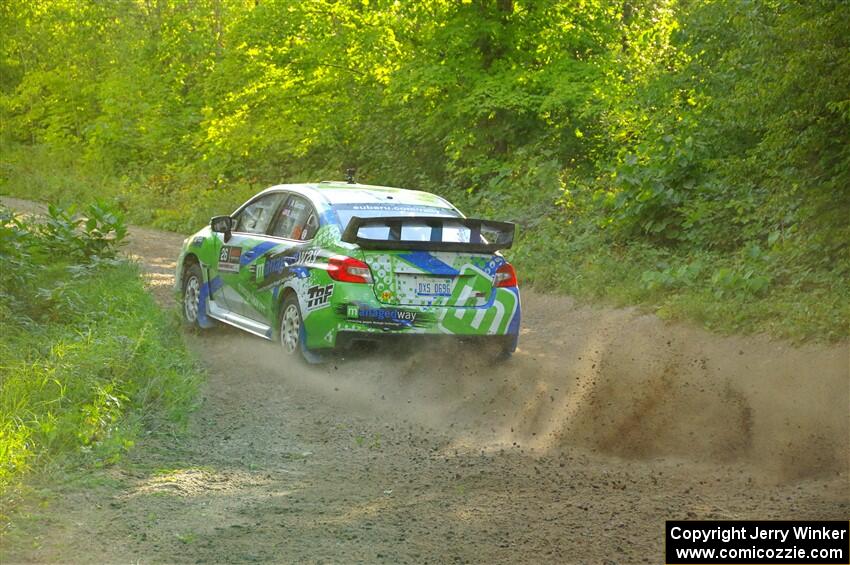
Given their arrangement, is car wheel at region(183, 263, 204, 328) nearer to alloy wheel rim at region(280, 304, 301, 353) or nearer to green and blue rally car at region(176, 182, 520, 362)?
green and blue rally car at region(176, 182, 520, 362)

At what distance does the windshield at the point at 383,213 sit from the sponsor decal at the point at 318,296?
1.83 ft

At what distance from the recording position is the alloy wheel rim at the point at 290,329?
31.8 ft

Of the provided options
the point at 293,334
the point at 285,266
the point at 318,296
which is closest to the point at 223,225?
the point at 285,266

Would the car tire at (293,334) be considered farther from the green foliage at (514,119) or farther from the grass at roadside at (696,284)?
the green foliage at (514,119)

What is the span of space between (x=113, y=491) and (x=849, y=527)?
12.6 ft

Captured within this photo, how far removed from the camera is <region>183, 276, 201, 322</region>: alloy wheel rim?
11.8m

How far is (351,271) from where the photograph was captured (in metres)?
9.23

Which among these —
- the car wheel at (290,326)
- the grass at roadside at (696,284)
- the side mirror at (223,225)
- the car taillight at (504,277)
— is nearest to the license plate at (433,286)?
the car taillight at (504,277)

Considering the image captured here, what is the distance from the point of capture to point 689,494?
6.05 metres

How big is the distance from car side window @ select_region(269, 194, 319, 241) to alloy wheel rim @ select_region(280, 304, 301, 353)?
0.69 m

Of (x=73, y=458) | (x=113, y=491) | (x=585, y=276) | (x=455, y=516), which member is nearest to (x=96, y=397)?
(x=73, y=458)

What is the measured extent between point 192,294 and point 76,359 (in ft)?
12.4

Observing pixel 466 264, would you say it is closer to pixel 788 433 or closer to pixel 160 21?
pixel 788 433

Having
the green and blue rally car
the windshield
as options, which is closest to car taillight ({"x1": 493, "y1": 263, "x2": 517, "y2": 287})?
the green and blue rally car
